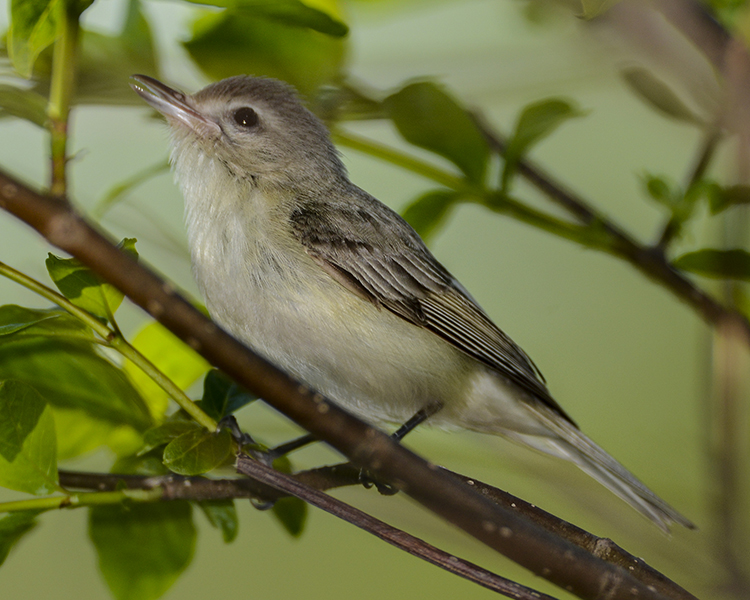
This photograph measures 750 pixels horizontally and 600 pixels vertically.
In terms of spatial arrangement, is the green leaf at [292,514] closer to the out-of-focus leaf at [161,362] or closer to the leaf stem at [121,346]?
the out-of-focus leaf at [161,362]

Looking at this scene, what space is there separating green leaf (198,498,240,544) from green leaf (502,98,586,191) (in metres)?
0.68

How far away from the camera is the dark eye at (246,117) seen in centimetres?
147

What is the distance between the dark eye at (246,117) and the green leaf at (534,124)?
573 millimetres

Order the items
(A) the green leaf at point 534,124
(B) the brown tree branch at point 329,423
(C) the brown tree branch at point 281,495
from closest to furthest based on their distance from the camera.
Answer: (B) the brown tree branch at point 329,423, (C) the brown tree branch at point 281,495, (A) the green leaf at point 534,124

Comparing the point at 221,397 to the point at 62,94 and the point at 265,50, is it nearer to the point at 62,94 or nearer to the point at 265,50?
the point at 62,94

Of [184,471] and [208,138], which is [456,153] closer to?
[208,138]

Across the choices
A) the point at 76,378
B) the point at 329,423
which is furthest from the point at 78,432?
the point at 329,423

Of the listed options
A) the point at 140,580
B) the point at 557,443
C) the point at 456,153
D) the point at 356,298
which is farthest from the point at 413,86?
the point at 557,443

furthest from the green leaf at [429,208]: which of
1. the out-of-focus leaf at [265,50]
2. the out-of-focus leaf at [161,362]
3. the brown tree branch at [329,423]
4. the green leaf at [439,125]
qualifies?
the brown tree branch at [329,423]

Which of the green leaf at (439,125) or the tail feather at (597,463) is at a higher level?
the green leaf at (439,125)

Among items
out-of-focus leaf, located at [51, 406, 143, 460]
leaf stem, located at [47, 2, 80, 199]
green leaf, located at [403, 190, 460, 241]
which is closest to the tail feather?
green leaf, located at [403, 190, 460, 241]

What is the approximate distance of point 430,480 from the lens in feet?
2.08

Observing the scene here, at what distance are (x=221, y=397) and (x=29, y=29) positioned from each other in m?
0.50

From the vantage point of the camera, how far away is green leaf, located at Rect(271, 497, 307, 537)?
3.52 feet
